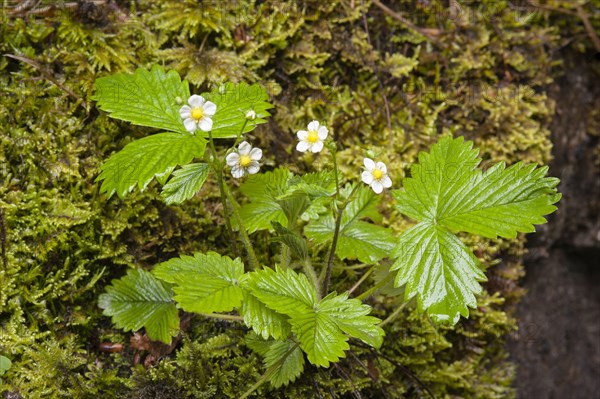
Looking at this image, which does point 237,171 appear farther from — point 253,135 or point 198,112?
point 253,135

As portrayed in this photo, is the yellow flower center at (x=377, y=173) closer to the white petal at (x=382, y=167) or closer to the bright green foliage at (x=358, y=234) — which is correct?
the white petal at (x=382, y=167)

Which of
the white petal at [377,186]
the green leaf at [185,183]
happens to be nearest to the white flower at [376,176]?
the white petal at [377,186]

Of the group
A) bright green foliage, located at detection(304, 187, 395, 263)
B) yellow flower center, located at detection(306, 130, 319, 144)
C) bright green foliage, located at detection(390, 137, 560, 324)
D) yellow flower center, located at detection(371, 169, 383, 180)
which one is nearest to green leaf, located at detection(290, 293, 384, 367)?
bright green foliage, located at detection(390, 137, 560, 324)

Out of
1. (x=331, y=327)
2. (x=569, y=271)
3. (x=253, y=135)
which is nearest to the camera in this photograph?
(x=331, y=327)

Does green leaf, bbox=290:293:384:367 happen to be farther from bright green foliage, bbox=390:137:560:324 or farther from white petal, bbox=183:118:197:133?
white petal, bbox=183:118:197:133

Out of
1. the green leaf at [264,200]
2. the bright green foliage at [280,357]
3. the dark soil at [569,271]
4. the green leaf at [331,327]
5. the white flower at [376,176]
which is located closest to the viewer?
the green leaf at [331,327]

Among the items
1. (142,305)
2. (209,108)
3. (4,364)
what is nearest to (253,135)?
(209,108)

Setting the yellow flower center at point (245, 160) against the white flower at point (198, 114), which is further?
the yellow flower center at point (245, 160)
